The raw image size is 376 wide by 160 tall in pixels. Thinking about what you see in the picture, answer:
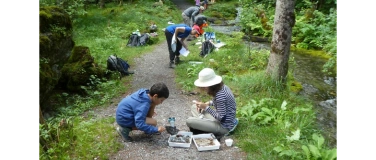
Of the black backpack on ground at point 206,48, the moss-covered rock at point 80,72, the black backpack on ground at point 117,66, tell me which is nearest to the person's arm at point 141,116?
the moss-covered rock at point 80,72

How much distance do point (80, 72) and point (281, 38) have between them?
211 inches

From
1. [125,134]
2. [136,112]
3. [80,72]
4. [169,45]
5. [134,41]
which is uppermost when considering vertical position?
[169,45]

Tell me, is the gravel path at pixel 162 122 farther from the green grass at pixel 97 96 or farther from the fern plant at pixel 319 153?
the fern plant at pixel 319 153

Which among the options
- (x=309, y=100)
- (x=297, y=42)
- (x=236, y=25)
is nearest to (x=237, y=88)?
(x=309, y=100)

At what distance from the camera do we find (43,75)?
6594 mm

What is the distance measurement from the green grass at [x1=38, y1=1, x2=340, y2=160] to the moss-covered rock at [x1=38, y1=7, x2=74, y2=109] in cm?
70

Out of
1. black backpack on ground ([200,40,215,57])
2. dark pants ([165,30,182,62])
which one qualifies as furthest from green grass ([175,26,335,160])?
black backpack on ground ([200,40,215,57])

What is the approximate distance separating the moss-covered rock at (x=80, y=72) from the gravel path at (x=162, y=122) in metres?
1.11

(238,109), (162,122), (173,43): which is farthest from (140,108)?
(173,43)

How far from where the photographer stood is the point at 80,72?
A: 8.73 metres

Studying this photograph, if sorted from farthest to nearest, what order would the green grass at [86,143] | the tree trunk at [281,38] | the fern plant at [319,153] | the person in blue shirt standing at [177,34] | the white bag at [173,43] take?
1. the white bag at [173,43]
2. the person in blue shirt standing at [177,34]
3. the tree trunk at [281,38]
4. the green grass at [86,143]
5. the fern plant at [319,153]

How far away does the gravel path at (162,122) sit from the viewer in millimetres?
5005

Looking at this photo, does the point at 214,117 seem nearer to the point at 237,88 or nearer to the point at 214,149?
the point at 214,149

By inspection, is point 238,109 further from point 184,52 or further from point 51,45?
point 51,45
